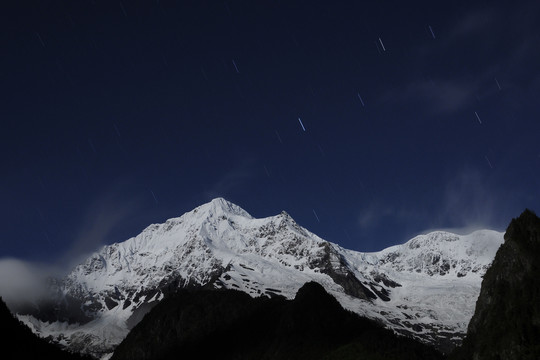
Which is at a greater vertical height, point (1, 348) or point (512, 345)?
point (1, 348)

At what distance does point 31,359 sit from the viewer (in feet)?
655

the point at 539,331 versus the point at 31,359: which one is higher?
the point at 31,359

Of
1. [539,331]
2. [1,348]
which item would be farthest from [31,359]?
[539,331]

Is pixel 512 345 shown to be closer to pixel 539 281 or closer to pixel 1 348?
pixel 539 281

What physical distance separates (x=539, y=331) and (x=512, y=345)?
9487 mm

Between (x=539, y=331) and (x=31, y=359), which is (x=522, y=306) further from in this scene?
(x=31, y=359)

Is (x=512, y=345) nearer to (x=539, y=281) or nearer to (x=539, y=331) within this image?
(x=539, y=331)

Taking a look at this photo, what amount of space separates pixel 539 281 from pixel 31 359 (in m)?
182

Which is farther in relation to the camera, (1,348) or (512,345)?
(1,348)

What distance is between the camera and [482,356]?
191125 mm

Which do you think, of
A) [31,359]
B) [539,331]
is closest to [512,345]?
[539,331]

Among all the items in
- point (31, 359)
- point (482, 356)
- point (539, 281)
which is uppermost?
point (31, 359)

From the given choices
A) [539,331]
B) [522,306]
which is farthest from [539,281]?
[539,331]

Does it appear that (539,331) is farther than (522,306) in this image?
No
